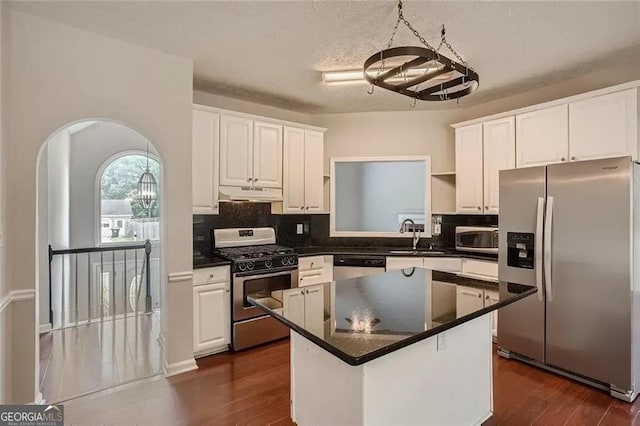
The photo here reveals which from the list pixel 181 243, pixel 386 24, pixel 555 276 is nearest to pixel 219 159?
pixel 181 243

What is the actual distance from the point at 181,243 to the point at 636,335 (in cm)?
362

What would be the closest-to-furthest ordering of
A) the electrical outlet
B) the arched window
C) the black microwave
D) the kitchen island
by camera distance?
the kitchen island → the electrical outlet → the black microwave → the arched window

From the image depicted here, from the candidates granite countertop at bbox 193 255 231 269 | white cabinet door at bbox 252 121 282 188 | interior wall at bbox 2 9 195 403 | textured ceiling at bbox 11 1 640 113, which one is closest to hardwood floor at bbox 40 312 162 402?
interior wall at bbox 2 9 195 403

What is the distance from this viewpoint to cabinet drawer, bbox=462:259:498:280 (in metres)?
3.49

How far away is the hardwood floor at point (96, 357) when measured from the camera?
8.93 feet

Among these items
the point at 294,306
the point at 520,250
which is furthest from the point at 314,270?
the point at 294,306

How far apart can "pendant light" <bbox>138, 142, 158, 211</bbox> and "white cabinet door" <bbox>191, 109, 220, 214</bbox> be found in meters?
2.50

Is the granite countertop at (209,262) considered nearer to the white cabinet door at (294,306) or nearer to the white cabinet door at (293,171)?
the white cabinet door at (293,171)

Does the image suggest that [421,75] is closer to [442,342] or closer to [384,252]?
[442,342]

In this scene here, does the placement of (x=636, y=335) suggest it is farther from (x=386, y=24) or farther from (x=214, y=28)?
(x=214, y=28)

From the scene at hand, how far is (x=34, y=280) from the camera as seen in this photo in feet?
7.65

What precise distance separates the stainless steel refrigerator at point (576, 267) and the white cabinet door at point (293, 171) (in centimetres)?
217

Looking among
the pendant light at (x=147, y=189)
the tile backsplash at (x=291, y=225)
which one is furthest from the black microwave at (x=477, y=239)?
the pendant light at (x=147, y=189)

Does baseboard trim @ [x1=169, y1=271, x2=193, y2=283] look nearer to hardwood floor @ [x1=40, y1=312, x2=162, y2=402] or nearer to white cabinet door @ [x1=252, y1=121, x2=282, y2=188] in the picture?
hardwood floor @ [x1=40, y1=312, x2=162, y2=402]
